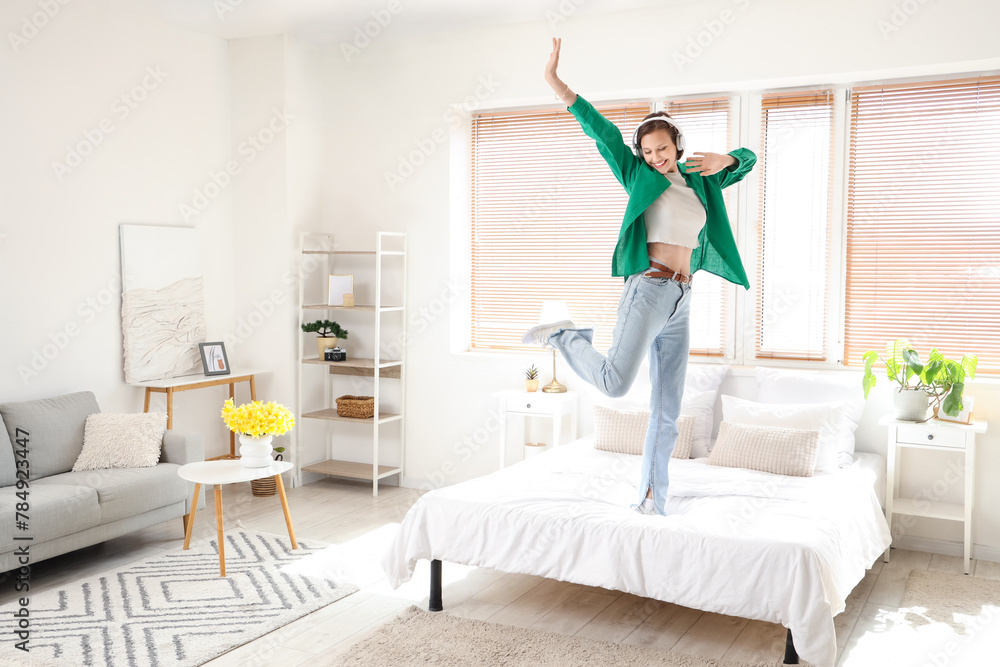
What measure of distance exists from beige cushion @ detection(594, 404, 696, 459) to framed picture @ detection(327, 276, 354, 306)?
6.51 feet

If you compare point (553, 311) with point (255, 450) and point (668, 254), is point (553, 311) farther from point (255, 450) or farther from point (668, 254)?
point (255, 450)

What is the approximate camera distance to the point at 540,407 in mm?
4891

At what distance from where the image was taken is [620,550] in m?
3.01

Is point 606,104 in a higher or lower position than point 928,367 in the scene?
higher

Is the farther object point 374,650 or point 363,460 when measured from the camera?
point 363,460

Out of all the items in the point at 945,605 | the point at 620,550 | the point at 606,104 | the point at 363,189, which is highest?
the point at 606,104

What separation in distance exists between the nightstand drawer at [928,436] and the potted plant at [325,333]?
3.34m

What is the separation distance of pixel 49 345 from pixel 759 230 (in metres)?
3.86

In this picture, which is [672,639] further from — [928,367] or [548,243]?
[548,243]

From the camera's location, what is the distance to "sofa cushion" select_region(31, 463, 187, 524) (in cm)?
384

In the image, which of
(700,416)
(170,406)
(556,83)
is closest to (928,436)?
(700,416)

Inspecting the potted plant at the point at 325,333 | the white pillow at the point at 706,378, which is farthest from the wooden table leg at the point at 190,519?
the white pillow at the point at 706,378

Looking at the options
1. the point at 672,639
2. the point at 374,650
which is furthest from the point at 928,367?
the point at 374,650

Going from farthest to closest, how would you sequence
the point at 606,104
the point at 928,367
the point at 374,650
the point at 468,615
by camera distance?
the point at 606,104
the point at 928,367
the point at 468,615
the point at 374,650
